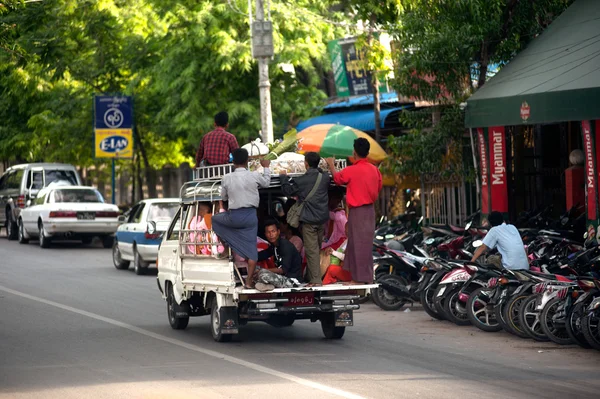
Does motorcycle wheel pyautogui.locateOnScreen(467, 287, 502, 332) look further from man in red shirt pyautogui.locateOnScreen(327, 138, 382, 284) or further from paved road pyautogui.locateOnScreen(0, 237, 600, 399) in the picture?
man in red shirt pyautogui.locateOnScreen(327, 138, 382, 284)

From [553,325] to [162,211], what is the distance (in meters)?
11.7

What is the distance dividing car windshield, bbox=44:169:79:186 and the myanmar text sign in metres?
1.02

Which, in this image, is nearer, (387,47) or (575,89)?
(575,89)

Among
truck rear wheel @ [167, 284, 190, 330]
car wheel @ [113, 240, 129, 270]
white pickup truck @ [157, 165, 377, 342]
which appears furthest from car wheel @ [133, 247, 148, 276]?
truck rear wheel @ [167, 284, 190, 330]

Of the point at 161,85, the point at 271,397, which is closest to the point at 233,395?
the point at 271,397

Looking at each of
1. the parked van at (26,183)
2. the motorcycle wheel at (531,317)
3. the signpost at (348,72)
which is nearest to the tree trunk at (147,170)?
the parked van at (26,183)

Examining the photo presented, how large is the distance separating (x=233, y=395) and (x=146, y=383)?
3.49ft

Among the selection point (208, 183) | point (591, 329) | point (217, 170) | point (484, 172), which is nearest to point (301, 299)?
point (208, 183)

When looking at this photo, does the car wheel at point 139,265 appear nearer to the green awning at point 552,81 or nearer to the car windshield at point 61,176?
the green awning at point 552,81

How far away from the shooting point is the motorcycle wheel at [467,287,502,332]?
1309cm

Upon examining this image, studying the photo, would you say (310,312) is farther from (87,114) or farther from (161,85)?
(87,114)

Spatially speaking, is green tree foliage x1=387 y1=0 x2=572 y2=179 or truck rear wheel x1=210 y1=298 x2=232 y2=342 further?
green tree foliage x1=387 y1=0 x2=572 y2=179

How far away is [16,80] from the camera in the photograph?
34.4 meters

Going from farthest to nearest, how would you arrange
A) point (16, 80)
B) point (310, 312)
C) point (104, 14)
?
point (16, 80), point (104, 14), point (310, 312)
